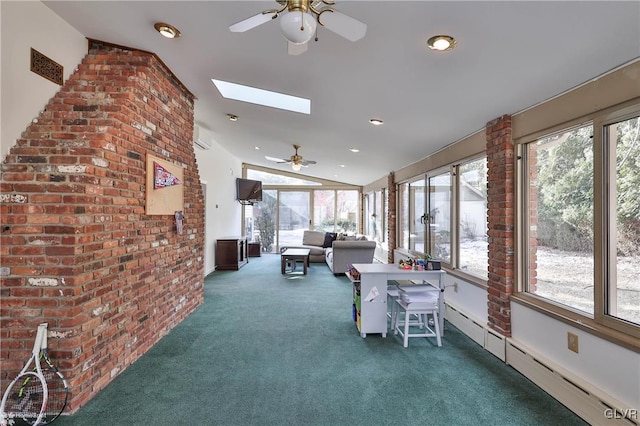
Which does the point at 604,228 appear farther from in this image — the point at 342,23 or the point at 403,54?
the point at 342,23

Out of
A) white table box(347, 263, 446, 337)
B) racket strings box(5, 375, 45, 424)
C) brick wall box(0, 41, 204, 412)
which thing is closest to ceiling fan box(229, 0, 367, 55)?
brick wall box(0, 41, 204, 412)

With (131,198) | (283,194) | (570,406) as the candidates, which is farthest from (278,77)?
(283,194)

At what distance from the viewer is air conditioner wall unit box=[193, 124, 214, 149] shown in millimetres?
5329

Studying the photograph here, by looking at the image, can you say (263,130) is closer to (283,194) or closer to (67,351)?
(67,351)

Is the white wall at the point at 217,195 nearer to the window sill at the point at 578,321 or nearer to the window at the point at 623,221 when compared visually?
the window sill at the point at 578,321

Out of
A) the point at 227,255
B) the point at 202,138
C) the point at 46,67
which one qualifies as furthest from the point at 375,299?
the point at 227,255

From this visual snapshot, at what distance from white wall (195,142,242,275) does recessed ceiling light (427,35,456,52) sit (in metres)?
4.91

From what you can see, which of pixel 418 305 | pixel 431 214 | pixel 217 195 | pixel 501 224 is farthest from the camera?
pixel 217 195

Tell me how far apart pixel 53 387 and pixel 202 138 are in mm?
4384

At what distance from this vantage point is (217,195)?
23.2 ft

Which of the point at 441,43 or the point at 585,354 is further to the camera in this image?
the point at 585,354

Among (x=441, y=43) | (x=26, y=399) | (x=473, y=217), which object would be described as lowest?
(x=26, y=399)

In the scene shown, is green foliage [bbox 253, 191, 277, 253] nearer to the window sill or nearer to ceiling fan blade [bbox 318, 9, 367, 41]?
the window sill

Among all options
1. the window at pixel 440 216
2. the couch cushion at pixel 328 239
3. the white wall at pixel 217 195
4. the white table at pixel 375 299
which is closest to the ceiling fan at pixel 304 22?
the white table at pixel 375 299
